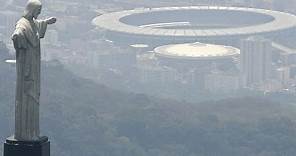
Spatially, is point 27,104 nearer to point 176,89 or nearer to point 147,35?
point 176,89

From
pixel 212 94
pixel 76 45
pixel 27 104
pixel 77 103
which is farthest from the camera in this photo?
pixel 76 45

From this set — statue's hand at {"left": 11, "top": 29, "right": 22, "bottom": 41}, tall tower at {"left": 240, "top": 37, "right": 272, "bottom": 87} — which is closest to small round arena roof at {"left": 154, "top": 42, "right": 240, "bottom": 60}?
tall tower at {"left": 240, "top": 37, "right": 272, "bottom": 87}

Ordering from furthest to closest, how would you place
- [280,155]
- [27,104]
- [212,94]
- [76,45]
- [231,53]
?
[76,45]
[231,53]
[212,94]
[280,155]
[27,104]

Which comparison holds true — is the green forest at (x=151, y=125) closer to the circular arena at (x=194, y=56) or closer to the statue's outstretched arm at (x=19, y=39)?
the circular arena at (x=194, y=56)

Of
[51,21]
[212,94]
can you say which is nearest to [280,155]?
[212,94]

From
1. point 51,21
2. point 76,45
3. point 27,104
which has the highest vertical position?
point 51,21

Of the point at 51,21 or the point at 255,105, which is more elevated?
the point at 51,21

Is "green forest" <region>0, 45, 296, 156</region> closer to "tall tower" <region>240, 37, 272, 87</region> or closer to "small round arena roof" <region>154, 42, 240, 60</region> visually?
"tall tower" <region>240, 37, 272, 87</region>
